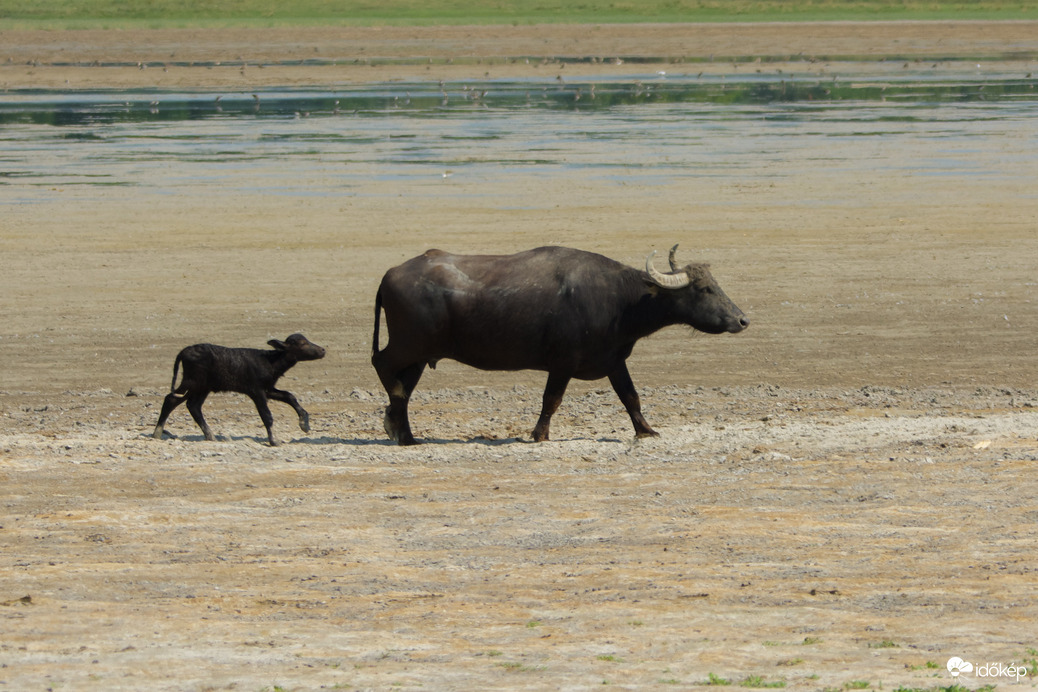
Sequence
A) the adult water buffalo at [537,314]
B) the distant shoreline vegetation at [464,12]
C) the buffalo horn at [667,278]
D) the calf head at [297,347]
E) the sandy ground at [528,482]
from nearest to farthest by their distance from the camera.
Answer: the sandy ground at [528,482] → the adult water buffalo at [537,314] → the buffalo horn at [667,278] → the calf head at [297,347] → the distant shoreline vegetation at [464,12]

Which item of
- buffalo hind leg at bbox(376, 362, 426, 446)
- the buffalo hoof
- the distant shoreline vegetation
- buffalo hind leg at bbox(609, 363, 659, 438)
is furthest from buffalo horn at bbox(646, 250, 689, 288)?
the distant shoreline vegetation

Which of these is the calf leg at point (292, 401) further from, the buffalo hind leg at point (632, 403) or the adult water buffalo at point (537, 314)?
the buffalo hind leg at point (632, 403)

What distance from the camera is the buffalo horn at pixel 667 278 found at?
37.6ft

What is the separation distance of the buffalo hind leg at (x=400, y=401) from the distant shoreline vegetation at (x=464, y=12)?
67.3 metres

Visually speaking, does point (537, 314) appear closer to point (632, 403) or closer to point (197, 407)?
point (632, 403)

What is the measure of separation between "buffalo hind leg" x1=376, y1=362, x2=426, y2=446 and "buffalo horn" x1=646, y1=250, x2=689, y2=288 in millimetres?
1976

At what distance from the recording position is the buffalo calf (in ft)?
37.4

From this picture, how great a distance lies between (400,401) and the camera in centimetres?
1165

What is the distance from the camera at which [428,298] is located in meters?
11.3

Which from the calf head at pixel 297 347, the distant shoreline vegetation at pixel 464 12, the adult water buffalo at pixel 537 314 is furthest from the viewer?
the distant shoreline vegetation at pixel 464 12

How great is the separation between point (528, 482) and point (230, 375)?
283 centimetres

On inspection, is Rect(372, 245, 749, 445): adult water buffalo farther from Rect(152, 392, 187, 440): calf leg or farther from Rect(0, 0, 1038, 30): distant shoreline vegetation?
Rect(0, 0, 1038, 30): distant shoreline vegetation

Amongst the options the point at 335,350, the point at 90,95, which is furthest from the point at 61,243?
the point at 90,95

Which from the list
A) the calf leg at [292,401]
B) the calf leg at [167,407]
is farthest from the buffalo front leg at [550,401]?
the calf leg at [167,407]
